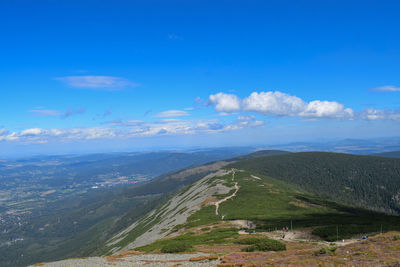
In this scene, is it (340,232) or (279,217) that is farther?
(279,217)

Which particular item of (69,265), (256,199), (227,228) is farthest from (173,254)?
(256,199)

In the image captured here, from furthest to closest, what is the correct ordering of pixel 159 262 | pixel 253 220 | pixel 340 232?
pixel 253 220 < pixel 340 232 < pixel 159 262

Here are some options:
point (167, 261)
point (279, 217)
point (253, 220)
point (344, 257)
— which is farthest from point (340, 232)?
point (167, 261)

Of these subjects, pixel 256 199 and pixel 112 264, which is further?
pixel 256 199

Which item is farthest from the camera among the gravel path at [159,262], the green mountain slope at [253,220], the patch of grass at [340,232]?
the green mountain slope at [253,220]

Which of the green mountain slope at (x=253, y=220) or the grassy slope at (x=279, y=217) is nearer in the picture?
the green mountain slope at (x=253, y=220)

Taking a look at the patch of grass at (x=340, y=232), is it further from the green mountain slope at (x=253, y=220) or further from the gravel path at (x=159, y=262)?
the gravel path at (x=159, y=262)

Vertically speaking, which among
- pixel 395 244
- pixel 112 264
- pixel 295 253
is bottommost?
pixel 112 264

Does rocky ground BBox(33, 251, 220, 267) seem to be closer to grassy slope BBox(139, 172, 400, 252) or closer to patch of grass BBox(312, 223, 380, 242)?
grassy slope BBox(139, 172, 400, 252)

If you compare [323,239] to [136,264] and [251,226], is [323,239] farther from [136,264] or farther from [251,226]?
[136,264]

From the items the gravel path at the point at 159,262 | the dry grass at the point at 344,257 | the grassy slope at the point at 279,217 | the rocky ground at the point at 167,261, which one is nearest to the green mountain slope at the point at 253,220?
the grassy slope at the point at 279,217

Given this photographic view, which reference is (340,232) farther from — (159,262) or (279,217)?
(159,262)
